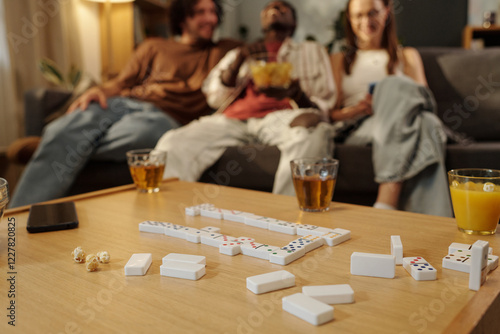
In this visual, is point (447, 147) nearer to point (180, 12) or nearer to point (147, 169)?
point (147, 169)

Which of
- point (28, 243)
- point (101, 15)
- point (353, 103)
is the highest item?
point (101, 15)

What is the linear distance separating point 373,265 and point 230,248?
175 millimetres

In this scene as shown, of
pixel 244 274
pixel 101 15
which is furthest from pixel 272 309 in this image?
pixel 101 15

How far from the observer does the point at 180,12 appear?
228 cm

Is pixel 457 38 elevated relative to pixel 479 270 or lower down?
elevated

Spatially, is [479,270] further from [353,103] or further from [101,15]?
[101,15]

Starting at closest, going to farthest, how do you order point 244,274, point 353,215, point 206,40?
point 244,274 < point 353,215 < point 206,40

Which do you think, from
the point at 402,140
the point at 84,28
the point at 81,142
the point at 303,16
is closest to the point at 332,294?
the point at 402,140

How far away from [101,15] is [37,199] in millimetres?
2037

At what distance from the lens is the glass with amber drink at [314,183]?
2.52 feet

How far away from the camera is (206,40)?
2.20 m

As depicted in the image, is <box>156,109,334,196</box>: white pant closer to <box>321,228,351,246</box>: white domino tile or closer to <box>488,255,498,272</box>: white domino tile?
<box>321,228,351,246</box>: white domino tile

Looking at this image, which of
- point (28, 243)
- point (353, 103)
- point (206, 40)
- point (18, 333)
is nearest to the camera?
point (18, 333)

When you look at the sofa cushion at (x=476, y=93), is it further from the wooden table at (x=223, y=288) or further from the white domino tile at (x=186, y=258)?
the white domino tile at (x=186, y=258)
